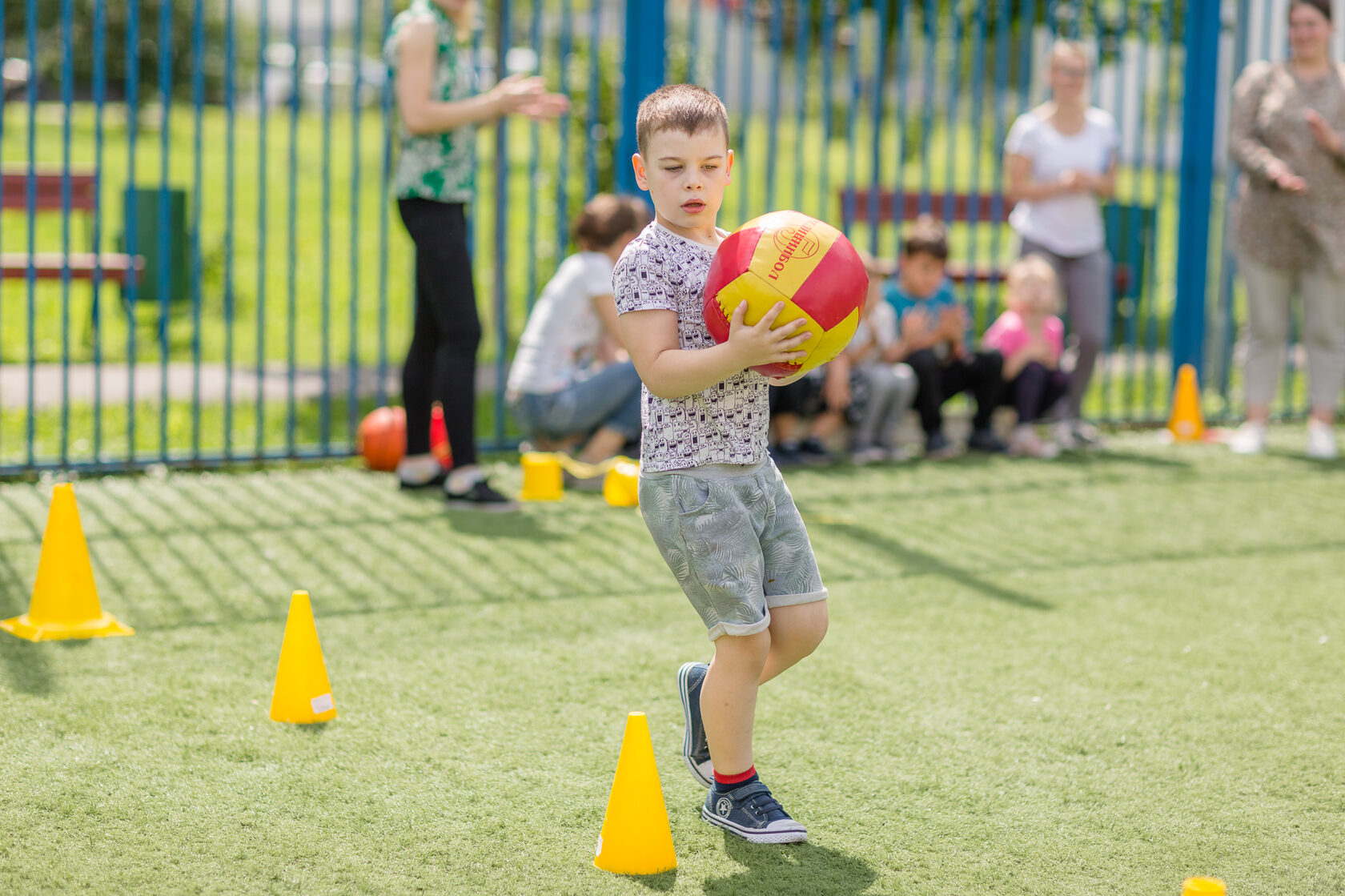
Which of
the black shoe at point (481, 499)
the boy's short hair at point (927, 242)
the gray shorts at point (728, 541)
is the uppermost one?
the boy's short hair at point (927, 242)

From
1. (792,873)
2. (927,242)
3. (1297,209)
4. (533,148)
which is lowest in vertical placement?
(792,873)

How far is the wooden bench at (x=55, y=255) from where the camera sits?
7.39 metres

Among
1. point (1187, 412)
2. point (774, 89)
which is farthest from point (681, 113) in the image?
point (1187, 412)

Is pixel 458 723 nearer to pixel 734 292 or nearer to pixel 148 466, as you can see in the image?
pixel 734 292

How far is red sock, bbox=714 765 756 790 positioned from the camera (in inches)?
130

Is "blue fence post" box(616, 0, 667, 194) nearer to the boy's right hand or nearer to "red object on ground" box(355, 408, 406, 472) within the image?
"red object on ground" box(355, 408, 406, 472)

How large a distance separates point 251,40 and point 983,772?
34.1 metres

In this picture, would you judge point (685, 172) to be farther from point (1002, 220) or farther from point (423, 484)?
point (1002, 220)

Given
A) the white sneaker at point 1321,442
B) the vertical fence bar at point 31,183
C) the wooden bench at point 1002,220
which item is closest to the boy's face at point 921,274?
the wooden bench at point 1002,220

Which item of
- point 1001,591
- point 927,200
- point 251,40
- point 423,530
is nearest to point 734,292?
point 1001,591

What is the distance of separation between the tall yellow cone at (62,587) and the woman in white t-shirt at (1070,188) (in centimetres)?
538

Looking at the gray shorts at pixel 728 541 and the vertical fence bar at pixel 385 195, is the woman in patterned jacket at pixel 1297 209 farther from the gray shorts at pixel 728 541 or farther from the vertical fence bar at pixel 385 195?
the gray shorts at pixel 728 541

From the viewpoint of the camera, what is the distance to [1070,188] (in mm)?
7957

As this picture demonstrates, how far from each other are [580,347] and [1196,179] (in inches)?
180
